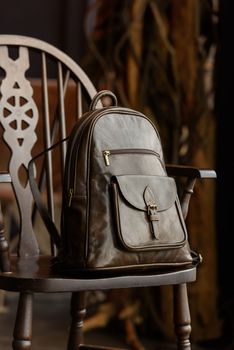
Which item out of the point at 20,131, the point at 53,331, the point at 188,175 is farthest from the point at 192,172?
the point at 53,331

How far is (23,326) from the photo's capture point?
64.3 inches

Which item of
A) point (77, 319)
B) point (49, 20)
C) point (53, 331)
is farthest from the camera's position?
point (49, 20)

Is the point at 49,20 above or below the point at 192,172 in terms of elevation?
above

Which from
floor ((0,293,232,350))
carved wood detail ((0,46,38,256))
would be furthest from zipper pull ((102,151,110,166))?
floor ((0,293,232,350))

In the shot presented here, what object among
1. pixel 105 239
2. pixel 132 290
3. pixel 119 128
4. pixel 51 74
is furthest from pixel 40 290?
pixel 51 74

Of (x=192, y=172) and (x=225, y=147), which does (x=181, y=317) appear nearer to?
(x=192, y=172)

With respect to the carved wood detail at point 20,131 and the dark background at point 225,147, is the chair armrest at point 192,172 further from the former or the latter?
the dark background at point 225,147

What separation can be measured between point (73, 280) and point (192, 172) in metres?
0.43

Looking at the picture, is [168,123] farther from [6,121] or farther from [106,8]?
Result: [6,121]

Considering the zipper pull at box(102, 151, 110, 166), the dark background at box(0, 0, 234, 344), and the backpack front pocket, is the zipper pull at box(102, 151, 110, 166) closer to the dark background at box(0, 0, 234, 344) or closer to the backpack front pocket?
the backpack front pocket

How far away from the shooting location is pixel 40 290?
1605mm

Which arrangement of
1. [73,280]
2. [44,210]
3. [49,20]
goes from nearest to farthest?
[73,280], [44,210], [49,20]

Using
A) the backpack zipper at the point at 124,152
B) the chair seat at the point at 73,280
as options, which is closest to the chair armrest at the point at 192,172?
the backpack zipper at the point at 124,152

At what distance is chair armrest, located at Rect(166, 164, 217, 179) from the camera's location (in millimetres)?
1879
